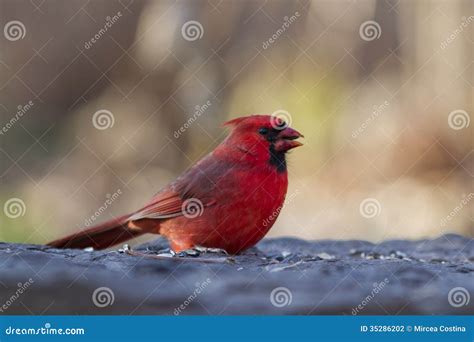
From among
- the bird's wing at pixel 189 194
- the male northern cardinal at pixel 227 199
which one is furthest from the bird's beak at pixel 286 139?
the bird's wing at pixel 189 194

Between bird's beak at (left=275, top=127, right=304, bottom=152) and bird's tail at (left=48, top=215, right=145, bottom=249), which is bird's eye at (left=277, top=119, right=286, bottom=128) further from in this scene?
bird's tail at (left=48, top=215, right=145, bottom=249)

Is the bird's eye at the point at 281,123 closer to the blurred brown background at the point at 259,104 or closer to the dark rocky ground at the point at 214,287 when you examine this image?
the dark rocky ground at the point at 214,287

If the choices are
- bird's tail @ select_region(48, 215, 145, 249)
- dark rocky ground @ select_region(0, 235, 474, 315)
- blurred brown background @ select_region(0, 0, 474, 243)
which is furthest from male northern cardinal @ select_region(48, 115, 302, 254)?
blurred brown background @ select_region(0, 0, 474, 243)

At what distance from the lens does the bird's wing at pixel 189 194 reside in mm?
3135

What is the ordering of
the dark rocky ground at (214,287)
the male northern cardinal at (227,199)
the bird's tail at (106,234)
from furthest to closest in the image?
the bird's tail at (106,234)
the male northern cardinal at (227,199)
the dark rocky ground at (214,287)

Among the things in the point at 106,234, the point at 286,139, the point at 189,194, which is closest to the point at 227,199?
the point at 189,194

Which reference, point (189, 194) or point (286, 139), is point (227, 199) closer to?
point (189, 194)

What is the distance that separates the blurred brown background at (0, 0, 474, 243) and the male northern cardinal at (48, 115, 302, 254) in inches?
80.6

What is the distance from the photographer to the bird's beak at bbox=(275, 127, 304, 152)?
3123 mm

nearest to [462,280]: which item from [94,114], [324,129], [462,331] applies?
[462,331]

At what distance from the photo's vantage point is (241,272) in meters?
2.36

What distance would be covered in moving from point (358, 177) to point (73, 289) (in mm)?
3799

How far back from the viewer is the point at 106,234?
3303 mm

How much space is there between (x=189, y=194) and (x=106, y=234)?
1.39ft
